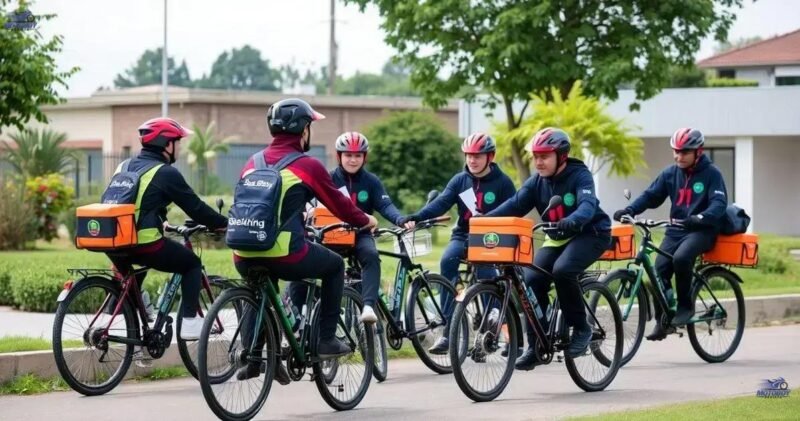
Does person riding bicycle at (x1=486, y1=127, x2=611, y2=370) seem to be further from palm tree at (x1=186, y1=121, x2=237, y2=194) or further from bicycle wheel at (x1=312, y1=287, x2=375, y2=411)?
palm tree at (x1=186, y1=121, x2=237, y2=194)

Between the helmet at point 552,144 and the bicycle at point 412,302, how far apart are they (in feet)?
3.72

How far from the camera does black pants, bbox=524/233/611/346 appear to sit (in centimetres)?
1041

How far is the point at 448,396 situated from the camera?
10.4m

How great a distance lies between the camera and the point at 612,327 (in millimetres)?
10914

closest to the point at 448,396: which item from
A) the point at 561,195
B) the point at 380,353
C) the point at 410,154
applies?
the point at 380,353

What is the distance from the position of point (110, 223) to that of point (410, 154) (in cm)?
3543

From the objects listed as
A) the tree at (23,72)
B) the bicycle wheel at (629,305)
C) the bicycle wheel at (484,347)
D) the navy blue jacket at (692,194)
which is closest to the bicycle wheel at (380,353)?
the bicycle wheel at (484,347)

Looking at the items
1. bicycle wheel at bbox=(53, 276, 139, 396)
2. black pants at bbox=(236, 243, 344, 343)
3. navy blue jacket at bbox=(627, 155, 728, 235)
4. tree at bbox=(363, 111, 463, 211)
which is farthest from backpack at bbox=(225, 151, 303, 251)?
tree at bbox=(363, 111, 463, 211)

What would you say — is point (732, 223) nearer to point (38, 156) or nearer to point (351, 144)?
point (351, 144)

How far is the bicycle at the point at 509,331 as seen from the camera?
978 cm

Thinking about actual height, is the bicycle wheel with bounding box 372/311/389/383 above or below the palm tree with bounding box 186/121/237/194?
below

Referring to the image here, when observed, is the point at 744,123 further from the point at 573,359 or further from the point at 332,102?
the point at 573,359

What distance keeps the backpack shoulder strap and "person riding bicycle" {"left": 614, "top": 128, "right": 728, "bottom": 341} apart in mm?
4169

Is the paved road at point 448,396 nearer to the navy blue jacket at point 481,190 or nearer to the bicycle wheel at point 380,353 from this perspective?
the bicycle wheel at point 380,353
